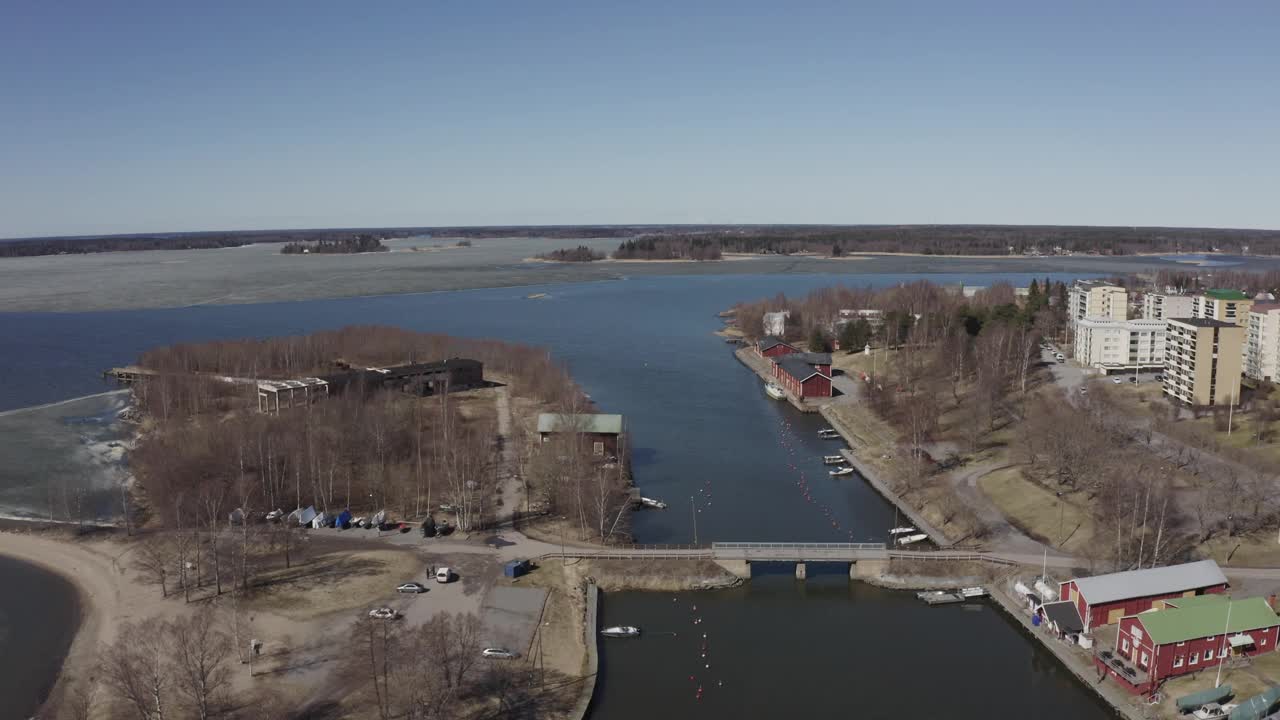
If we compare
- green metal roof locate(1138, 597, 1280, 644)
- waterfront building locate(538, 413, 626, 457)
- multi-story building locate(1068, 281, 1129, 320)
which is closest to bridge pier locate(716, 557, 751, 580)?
waterfront building locate(538, 413, 626, 457)

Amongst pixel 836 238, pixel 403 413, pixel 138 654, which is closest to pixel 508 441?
pixel 403 413

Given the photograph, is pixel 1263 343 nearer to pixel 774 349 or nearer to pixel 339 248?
pixel 774 349

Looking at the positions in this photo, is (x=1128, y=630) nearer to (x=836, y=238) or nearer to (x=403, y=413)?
(x=403, y=413)

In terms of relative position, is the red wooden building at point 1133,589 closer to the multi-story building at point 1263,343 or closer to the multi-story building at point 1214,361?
the multi-story building at point 1214,361

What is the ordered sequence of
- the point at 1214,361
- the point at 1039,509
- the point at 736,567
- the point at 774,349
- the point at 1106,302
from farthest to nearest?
1. the point at 1106,302
2. the point at 774,349
3. the point at 1214,361
4. the point at 1039,509
5. the point at 736,567

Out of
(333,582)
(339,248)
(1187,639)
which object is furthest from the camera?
(339,248)

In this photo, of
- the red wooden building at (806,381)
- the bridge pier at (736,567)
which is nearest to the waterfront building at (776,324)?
the red wooden building at (806,381)

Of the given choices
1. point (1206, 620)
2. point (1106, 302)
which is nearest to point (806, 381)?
point (1106, 302)

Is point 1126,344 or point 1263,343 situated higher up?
point 1263,343
